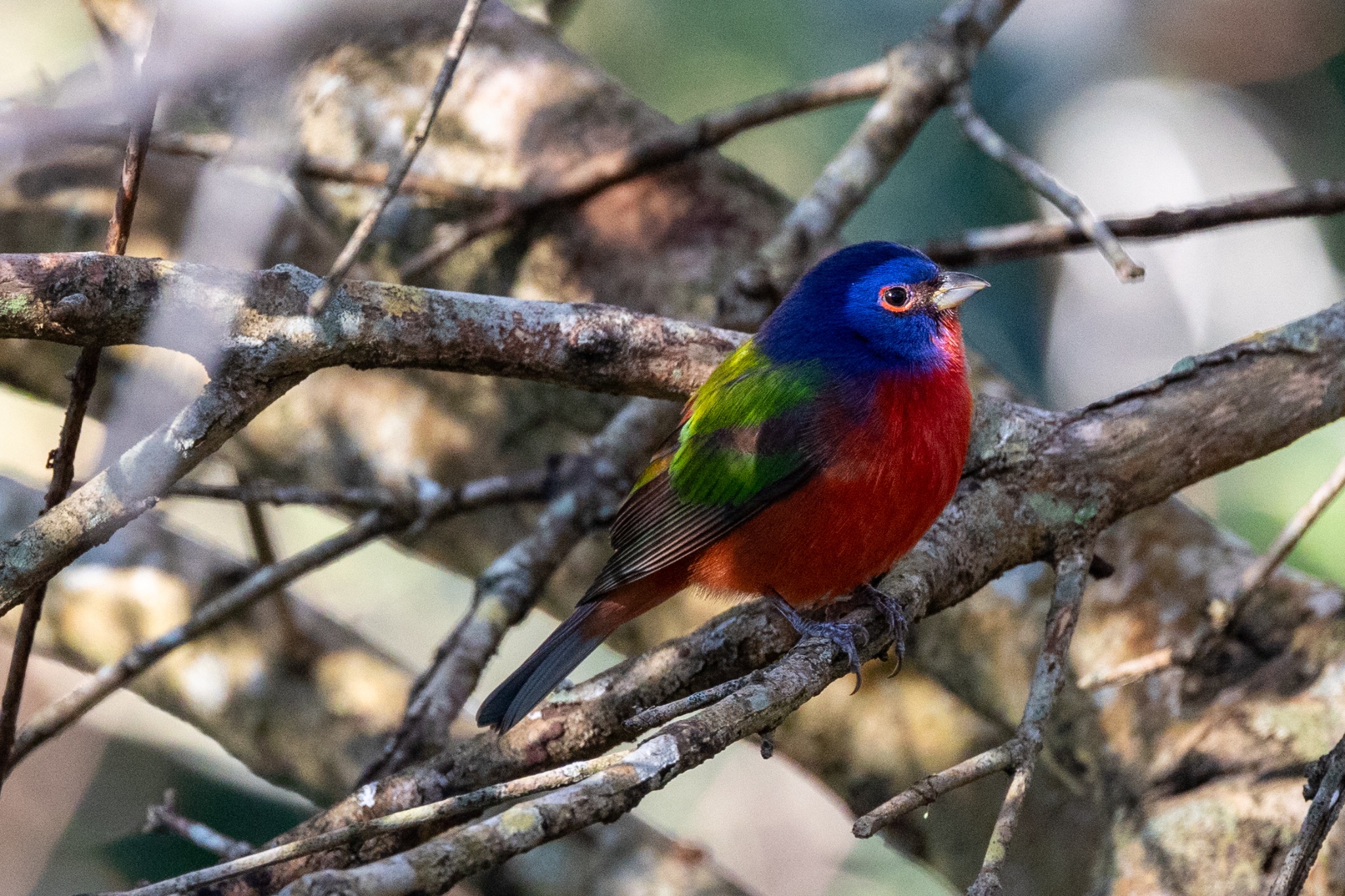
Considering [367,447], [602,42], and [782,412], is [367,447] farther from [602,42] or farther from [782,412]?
[602,42]

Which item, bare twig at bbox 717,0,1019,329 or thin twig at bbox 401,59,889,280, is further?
thin twig at bbox 401,59,889,280

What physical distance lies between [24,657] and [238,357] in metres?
0.94

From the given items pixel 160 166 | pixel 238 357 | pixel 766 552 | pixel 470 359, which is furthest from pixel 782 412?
Result: pixel 160 166

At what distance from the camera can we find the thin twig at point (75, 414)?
90.1 inches

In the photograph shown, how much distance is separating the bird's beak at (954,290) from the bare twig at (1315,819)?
169cm

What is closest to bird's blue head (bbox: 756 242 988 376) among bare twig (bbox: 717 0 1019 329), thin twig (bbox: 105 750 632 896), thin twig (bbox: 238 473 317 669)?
bare twig (bbox: 717 0 1019 329)

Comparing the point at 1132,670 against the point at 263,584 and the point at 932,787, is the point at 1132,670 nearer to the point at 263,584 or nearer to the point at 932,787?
the point at 932,787

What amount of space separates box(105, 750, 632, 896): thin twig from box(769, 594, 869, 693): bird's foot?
96 centimetres

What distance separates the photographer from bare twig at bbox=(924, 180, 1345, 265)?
401 cm

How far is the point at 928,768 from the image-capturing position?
166 inches

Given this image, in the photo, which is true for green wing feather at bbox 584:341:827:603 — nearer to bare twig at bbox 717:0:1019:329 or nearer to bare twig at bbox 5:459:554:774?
bare twig at bbox 717:0:1019:329

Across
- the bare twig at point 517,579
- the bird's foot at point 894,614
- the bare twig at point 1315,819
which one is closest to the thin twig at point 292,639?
the bare twig at point 517,579

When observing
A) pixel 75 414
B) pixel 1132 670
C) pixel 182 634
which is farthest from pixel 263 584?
pixel 1132 670

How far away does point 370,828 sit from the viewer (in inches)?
67.2
